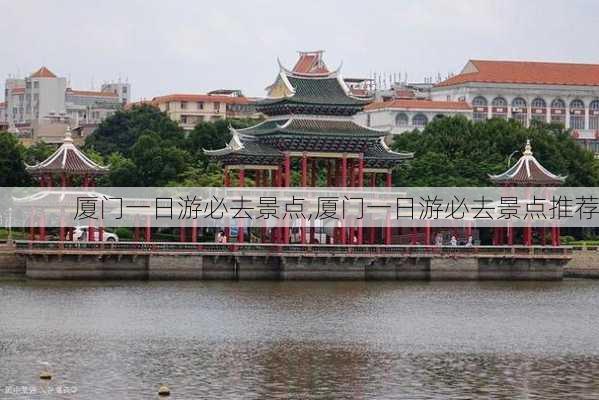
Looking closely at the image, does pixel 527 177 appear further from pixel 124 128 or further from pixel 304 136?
pixel 124 128

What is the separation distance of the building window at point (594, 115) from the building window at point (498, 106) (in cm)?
963

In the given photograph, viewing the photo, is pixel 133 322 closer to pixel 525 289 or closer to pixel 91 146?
pixel 525 289

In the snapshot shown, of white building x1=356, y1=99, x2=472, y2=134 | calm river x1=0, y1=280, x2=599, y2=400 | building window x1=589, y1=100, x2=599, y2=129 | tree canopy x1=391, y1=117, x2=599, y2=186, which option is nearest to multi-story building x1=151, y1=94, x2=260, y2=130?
white building x1=356, y1=99, x2=472, y2=134

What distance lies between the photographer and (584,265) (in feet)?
273

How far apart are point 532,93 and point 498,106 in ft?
12.1

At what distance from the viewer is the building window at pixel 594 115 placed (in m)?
162

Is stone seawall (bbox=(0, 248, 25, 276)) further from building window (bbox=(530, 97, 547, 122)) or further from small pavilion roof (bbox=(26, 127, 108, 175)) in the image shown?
building window (bbox=(530, 97, 547, 122))

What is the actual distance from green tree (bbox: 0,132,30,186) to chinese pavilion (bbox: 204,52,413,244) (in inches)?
648

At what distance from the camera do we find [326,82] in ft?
274

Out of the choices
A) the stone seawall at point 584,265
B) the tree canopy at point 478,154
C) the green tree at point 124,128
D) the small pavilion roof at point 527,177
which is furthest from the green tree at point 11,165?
the green tree at point 124,128

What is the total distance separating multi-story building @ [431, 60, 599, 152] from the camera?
158 m

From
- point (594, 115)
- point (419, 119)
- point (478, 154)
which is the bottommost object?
point (478, 154)

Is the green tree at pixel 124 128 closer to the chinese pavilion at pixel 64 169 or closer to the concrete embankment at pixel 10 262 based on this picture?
the chinese pavilion at pixel 64 169

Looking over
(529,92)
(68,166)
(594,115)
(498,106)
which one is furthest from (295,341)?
(594,115)
